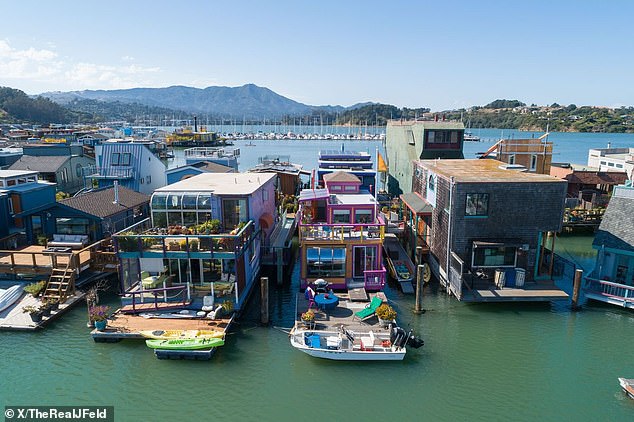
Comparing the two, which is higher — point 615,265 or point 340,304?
point 615,265

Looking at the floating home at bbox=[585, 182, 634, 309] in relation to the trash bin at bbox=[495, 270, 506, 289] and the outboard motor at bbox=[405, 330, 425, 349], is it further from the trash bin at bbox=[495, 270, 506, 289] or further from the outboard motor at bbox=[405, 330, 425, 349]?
the outboard motor at bbox=[405, 330, 425, 349]

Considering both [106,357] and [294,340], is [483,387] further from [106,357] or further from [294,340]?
[106,357]

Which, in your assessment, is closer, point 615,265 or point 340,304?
point 340,304

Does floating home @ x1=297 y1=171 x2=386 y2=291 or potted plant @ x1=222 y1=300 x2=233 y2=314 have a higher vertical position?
floating home @ x1=297 y1=171 x2=386 y2=291

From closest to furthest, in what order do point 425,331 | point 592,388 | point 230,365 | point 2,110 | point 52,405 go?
point 52,405
point 592,388
point 230,365
point 425,331
point 2,110

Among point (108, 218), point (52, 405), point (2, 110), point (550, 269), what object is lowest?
point (52, 405)

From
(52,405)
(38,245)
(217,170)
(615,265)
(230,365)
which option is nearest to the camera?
(52,405)

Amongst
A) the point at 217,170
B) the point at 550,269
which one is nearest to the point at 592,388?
the point at 550,269

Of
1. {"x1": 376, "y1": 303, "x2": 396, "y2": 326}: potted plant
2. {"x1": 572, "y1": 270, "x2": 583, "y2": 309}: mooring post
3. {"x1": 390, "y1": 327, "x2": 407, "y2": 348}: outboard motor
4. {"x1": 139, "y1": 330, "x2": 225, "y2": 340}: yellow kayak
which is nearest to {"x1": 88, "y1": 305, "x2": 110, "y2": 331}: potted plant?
{"x1": 139, "y1": 330, "x2": 225, "y2": 340}: yellow kayak
